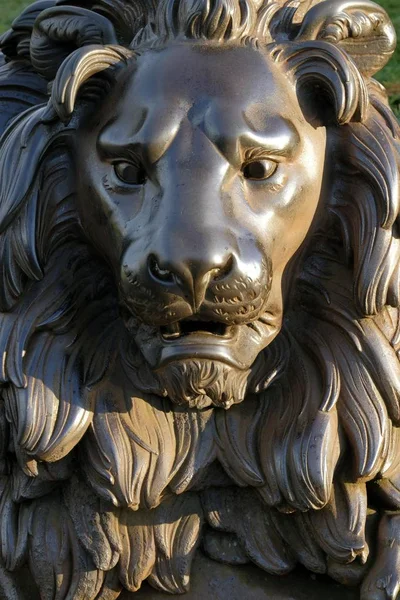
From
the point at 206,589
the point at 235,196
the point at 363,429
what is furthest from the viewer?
the point at 206,589

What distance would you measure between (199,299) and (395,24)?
257cm

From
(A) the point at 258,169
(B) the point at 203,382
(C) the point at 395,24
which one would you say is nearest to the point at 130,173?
(A) the point at 258,169

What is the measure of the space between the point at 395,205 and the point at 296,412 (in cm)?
28

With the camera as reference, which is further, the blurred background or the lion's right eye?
the blurred background

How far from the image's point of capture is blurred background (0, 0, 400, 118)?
3.05 m

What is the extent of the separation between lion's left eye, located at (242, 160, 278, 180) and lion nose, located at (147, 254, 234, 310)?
0.12 m

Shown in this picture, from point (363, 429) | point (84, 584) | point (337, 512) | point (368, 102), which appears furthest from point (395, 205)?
point (84, 584)

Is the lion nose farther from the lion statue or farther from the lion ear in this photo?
the lion ear

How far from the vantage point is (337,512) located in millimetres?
1482

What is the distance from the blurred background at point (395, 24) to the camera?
10.0 ft

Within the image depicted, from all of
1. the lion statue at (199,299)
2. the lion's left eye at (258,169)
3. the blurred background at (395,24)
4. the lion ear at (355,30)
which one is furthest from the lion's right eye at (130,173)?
the blurred background at (395,24)

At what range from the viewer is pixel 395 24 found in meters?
3.62

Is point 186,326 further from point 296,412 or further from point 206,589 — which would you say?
point 206,589

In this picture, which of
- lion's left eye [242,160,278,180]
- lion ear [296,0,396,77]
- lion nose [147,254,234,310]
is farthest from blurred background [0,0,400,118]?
lion nose [147,254,234,310]
